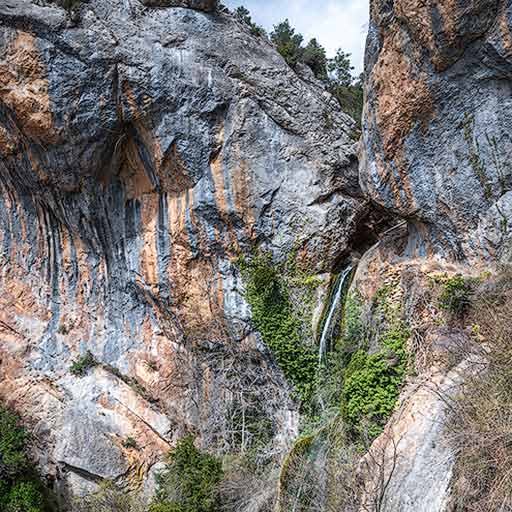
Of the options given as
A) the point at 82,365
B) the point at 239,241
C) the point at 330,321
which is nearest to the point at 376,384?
the point at 330,321

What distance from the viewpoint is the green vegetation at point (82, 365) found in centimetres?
1169

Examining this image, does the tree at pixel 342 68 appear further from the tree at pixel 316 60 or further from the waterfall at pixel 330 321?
the waterfall at pixel 330 321

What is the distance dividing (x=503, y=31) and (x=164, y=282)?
8.20m

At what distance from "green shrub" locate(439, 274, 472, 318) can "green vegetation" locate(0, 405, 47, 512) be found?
941 cm

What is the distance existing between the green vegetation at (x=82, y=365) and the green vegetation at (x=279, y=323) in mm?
4933

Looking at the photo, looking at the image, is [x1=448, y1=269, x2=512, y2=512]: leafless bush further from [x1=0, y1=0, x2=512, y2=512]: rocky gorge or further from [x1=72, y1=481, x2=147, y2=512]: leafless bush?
[x1=72, y1=481, x2=147, y2=512]: leafless bush

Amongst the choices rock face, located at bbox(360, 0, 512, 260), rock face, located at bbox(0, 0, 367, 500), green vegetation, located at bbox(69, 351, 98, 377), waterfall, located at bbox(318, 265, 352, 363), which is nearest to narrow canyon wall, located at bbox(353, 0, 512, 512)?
rock face, located at bbox(360, 0, 512, 260)

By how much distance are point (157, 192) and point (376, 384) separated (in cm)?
673

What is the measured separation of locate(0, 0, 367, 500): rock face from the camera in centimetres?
989

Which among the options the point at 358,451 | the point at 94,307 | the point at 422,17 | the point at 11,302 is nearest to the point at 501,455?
the point at 358,451

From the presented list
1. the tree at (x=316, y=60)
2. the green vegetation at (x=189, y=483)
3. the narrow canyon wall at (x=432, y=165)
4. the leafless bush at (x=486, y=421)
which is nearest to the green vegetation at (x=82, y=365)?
the green vegetation at (x=189, y=483)

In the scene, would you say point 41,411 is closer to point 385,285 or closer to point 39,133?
point 39,133

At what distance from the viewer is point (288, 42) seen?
1298cm

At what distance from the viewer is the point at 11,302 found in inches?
484
